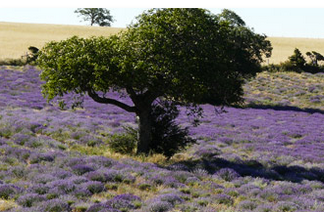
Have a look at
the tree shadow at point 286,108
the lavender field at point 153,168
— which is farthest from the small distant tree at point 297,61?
the lavender field at point 153,168

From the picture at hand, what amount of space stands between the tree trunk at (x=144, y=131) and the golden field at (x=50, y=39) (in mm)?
52693

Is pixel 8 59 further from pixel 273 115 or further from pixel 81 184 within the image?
pixel 81 184

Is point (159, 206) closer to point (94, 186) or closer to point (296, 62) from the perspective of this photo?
point (94, 186)

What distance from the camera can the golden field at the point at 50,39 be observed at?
244 feet

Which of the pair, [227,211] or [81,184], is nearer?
[227,211]

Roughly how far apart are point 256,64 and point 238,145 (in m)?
21.8

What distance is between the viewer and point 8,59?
57.8 metres

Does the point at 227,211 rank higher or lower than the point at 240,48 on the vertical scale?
lower

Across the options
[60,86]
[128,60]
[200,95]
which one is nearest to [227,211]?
[200,95]

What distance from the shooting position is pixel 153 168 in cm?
1451

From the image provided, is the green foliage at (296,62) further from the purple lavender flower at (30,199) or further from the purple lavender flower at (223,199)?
the purple lavender flower at (30,199)

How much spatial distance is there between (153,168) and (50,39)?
79.2 metres

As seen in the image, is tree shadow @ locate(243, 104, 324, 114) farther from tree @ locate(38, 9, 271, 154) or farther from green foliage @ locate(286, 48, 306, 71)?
tree @ locate(38, 9, 271, 154)

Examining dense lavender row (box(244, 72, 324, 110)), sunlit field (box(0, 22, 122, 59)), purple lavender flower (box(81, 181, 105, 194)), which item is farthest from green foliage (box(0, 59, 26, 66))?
purple lavender flower (box(81, 181, 105, 194))
